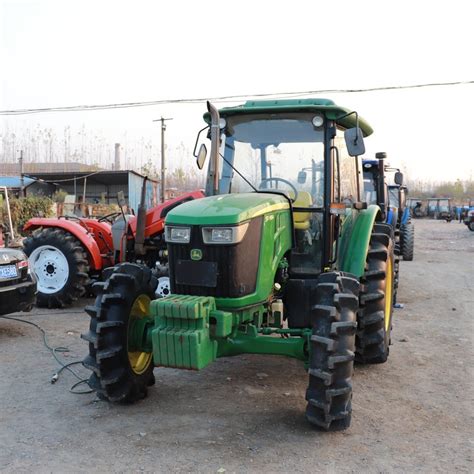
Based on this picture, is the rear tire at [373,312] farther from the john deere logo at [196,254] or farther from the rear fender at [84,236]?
the rear fender at [84,236]

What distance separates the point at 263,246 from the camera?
446 cm

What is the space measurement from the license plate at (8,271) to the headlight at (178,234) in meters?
3.22

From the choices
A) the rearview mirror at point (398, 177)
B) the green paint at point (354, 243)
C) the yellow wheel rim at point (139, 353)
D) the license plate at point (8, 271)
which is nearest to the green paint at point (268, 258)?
the green paint at point (354, 243)

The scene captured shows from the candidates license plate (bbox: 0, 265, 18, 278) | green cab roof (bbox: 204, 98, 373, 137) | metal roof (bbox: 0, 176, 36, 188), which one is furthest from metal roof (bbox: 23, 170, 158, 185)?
green cab roof (bbox: 204, 98, 373, 137)

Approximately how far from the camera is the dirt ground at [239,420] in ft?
12.2

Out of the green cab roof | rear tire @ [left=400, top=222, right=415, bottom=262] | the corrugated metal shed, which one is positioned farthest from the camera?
the corrugated metal shed

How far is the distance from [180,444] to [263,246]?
1587 mm

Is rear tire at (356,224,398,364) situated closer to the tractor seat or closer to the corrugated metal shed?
the tractor seat

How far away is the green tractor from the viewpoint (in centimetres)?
412

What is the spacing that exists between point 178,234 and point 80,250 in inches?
197

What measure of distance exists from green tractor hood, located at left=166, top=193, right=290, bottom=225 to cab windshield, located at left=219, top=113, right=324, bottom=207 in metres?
0.56

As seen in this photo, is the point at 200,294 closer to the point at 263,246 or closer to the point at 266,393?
the point at 263,246

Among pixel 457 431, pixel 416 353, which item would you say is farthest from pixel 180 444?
pixel 416 353

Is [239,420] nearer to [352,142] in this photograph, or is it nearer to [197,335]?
[197,335]
